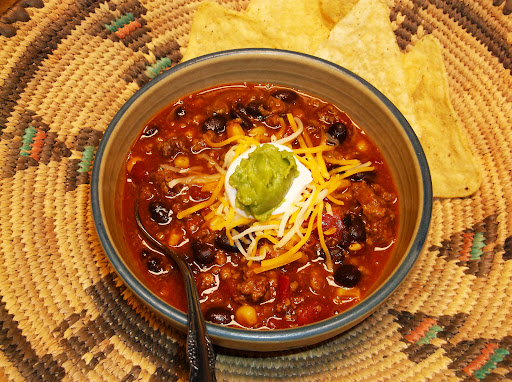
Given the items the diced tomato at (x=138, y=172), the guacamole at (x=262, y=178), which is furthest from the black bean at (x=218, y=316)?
the diced tomato at (x=138, y=172)

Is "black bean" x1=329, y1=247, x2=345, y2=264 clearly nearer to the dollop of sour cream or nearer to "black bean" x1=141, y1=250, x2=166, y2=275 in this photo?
the dollop of sour cream

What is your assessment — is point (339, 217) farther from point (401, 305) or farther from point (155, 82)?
point (155, 82)

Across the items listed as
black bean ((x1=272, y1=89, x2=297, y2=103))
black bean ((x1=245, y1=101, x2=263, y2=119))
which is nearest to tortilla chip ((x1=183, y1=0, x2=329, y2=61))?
black bean ((x1=272, y1=89, x2=297, y2=103))

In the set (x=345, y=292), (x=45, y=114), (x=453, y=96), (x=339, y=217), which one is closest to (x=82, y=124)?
(x=45, y=114)

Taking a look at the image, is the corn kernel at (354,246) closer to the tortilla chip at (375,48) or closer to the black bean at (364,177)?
the black bean at (364,177)

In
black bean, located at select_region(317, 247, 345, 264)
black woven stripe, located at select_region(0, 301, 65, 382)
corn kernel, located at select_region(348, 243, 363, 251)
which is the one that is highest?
corn kernel, located at select_region(348, 243, 363, 251)

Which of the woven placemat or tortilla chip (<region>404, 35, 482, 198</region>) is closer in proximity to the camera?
the woven placemat

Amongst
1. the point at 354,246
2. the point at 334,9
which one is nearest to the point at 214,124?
the point at 354,246
